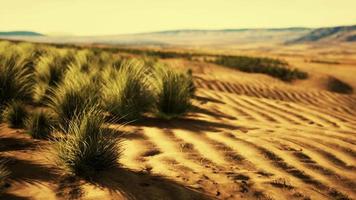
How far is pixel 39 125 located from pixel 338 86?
15.4 m

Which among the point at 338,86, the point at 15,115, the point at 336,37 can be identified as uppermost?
the point at 15,115

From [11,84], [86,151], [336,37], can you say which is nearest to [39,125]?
[86,151]

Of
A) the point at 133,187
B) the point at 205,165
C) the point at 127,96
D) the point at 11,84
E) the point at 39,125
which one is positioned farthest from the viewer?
the point at 11,84

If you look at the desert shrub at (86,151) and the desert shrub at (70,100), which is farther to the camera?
the desert shrub at (70,100)

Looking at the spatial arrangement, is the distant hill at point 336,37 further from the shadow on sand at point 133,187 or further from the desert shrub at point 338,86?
the shadow on sand at point 133,187

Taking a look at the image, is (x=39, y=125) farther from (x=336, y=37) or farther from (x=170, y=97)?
(x=336, y=37)

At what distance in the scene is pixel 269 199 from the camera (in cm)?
325

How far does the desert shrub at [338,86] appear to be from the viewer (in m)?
17.6

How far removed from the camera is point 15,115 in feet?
17.5

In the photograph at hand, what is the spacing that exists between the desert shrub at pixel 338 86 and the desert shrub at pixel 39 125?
14.3 meters

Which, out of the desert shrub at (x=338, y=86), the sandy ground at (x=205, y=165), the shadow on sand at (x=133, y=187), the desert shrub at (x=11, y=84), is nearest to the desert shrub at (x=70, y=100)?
the sandy ground at (x=205, y=165)

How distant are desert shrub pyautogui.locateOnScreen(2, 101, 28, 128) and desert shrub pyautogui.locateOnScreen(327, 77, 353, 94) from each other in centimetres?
1416

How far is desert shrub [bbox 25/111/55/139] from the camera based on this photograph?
4672mm

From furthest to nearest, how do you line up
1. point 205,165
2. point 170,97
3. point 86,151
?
point 170,97 → point 205,165 → point 86,151
